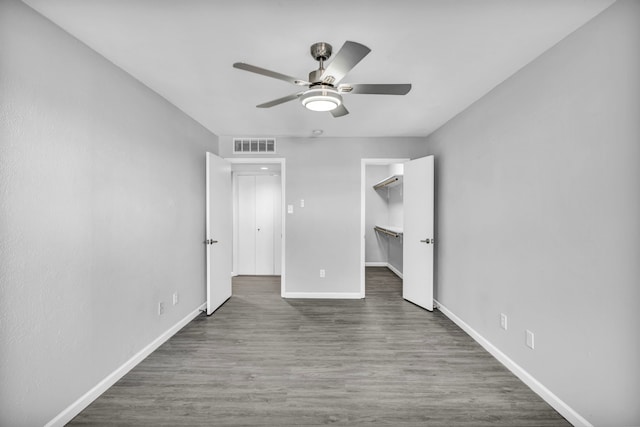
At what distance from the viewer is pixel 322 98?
5.72 ft

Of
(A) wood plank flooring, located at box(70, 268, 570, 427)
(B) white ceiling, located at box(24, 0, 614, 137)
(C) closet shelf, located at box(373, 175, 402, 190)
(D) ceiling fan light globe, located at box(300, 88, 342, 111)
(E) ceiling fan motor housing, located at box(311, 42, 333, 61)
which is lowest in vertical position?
(A) wood plank flooring, located at box(70, 268, 570, 427)

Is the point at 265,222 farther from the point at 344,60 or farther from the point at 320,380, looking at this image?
the point at 344,60

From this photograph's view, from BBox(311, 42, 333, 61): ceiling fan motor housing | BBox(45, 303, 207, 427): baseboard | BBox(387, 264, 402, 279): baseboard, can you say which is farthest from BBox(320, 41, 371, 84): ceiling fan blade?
BBox(387, 264, 402, 279): baseboard

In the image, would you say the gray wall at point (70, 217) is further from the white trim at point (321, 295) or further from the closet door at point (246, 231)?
the closet door at point (246, 231)

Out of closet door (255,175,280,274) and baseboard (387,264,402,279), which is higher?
closet door (255,175,280,274)

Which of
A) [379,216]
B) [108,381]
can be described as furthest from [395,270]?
[108,381]

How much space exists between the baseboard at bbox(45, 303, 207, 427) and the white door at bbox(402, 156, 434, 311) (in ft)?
9.54

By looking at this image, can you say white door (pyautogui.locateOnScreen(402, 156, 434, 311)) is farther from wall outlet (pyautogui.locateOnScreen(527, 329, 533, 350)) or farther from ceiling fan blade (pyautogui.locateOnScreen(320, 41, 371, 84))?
ceiling fan blade (pyautogui.locateOnScreen(320, 41, 371, 84))

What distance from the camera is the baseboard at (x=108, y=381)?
1.66 metres

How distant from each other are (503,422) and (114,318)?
8.93 ft

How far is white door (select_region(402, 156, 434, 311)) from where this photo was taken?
139 inches

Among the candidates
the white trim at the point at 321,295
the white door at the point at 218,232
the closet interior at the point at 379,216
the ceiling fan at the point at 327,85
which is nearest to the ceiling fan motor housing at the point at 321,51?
the ceiling fan at the point at 327,85

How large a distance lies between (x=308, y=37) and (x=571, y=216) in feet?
6.40

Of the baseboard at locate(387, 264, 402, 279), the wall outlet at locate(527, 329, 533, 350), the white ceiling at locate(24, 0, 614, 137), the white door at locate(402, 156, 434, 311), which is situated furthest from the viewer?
the baseboard at locate(387, 264, 402, 279)
